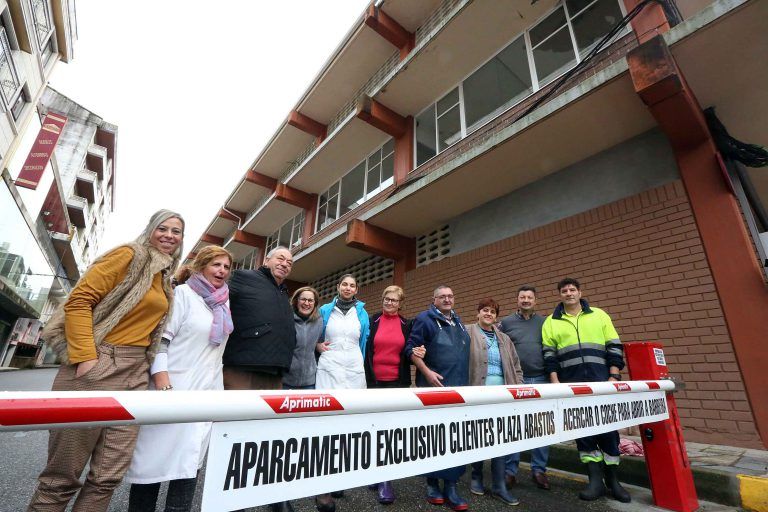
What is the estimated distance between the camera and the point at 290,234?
1315 cm

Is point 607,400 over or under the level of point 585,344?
under

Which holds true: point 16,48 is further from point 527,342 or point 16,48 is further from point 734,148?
point 734,148

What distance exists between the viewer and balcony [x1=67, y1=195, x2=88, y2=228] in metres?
24.7

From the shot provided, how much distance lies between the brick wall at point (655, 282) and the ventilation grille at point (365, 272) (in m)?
3.05

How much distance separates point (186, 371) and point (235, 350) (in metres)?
0.34

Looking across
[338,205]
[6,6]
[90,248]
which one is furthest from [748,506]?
[90,248]

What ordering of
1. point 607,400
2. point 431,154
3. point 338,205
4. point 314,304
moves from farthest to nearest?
1. point 338,205
2. point 431,154
3. point 314,304
4. point 607,400

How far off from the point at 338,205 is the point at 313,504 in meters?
8.45

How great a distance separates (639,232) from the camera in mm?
4184

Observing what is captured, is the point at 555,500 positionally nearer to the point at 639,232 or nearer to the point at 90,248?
the point at 639,232

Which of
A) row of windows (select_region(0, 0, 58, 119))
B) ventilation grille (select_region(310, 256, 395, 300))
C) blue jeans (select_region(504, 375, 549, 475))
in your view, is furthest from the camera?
row of windows (select_region(0, 0, 58, 119))

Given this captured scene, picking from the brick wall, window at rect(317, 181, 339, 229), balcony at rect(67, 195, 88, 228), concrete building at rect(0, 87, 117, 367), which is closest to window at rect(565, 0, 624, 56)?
the brick wall

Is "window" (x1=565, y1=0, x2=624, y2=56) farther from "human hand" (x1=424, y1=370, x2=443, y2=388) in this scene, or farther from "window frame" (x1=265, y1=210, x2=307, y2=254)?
"window frame" (x1=265, y1=210, x2=307, y2=254)

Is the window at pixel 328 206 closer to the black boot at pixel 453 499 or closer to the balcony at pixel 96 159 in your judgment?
the black boot at pixel 453 499
